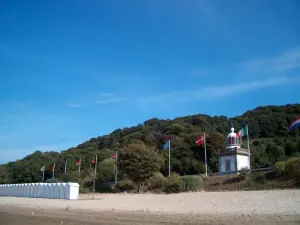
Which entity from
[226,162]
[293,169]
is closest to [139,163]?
[226,162]

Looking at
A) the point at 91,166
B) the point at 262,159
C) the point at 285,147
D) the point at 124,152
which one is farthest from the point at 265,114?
the point at 124,152

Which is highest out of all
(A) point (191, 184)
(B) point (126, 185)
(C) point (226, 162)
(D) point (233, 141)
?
(D) point (233, 141)

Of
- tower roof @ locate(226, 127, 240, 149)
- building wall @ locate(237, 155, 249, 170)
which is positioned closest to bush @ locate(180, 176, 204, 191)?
building wall @ locate(237, 155, 249, 170)

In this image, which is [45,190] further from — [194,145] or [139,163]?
[194,145]

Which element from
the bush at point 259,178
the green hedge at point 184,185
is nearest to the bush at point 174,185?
the green hedge at point 184,185

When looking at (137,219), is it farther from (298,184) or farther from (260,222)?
(298,184)

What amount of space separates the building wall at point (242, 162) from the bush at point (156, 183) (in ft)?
34.0

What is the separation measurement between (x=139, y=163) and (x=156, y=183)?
3897 millimetres

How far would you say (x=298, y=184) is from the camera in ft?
87.8

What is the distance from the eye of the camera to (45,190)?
4641 cm

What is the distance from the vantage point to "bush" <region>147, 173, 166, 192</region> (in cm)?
3855

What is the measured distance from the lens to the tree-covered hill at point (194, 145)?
190ft

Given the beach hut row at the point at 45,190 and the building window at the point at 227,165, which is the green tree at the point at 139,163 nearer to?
the beach hut row at the point at 45,190

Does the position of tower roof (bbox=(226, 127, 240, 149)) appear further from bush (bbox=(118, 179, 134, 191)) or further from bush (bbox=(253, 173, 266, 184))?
bush (bbox=(118, 179, 134, 191))
